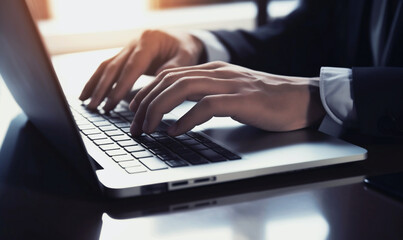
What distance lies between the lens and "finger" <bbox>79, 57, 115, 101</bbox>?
94 centimetres

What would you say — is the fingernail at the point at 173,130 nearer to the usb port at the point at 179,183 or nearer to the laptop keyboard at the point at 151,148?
the laptop keyboard at the point at 151,148

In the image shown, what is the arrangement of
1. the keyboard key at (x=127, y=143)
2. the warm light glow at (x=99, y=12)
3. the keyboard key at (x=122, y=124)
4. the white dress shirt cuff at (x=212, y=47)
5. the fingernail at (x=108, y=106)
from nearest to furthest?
the keyboard key at (x=127, y=143) < the keyboard key at (x=122, y=124) < the fingernail at (x=108, y=106) < the white dress shirt cuff at (x=212, y=47) < the warm light glow at (x=99, y=12)

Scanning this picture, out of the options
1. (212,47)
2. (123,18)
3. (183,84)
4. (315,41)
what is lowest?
(123,18)

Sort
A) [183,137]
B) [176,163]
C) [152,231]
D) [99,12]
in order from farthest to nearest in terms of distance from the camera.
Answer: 1. [99,12]
2. [183,137]
3. [176,163]
4. [152,231]

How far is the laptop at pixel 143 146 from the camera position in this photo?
502 millimetres

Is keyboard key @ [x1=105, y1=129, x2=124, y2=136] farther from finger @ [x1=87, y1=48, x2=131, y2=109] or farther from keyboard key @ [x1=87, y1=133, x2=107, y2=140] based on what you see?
finger @ [x1=87, y1=48, x2=131, y2=109]

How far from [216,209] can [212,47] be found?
699 mm

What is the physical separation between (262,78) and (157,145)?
23 cm

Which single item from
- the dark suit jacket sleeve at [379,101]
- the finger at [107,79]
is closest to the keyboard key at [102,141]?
the finger at [107,79]

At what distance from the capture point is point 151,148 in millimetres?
628

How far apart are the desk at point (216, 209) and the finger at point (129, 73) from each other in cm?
24

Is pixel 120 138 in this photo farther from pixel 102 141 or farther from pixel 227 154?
pixel 227 154

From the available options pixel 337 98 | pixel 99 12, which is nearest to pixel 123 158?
pixel 337 98

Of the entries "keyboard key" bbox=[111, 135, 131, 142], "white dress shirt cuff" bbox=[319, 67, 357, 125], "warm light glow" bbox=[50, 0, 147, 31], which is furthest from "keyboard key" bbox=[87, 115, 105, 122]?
"warm light glow" bbox=[50, 0, 147, 31]
